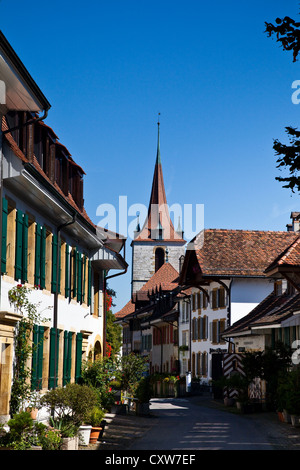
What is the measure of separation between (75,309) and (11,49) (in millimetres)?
11494

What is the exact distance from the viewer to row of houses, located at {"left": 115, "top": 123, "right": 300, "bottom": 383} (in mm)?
31219

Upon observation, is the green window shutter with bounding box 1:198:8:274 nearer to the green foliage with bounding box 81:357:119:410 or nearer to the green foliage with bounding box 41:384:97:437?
the green foliage with bounding box 41:384:97:437

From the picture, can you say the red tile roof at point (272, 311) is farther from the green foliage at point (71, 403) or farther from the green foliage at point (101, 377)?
the green foliage at point (71, 403)

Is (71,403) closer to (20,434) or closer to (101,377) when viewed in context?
(20,434)

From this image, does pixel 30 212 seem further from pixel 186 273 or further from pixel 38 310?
pixel 186 273

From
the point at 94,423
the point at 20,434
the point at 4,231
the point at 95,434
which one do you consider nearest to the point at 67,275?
the point at 94,423

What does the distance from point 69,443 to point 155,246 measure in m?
94.9

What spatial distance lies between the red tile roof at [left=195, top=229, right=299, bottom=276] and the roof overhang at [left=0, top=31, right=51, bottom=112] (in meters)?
31.5

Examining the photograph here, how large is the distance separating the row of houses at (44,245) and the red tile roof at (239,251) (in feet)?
61.3

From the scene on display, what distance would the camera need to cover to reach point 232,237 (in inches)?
1956

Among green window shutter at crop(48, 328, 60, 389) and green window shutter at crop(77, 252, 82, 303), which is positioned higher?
green window shutter at crop(77, 252, 82, 303)

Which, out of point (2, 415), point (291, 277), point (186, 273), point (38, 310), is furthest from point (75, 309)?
point (186, 273)

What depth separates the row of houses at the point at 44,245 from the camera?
14.0 metres

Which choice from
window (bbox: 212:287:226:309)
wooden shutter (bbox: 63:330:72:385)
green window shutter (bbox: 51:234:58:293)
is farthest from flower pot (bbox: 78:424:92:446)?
window (bbox: 212:287:226:309)
